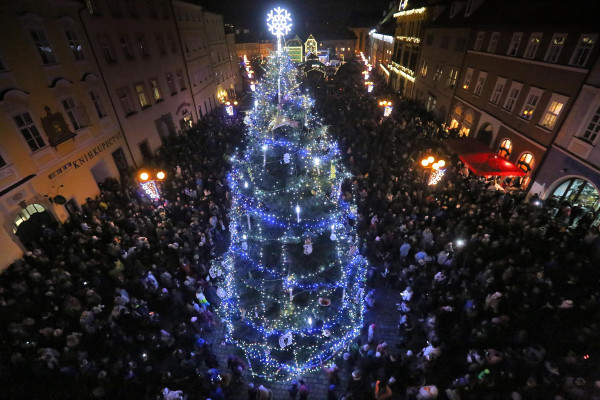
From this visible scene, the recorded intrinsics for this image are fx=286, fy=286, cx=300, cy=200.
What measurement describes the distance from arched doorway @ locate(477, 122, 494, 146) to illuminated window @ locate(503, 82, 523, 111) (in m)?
1.67

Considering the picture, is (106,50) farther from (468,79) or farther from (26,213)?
(468,79)

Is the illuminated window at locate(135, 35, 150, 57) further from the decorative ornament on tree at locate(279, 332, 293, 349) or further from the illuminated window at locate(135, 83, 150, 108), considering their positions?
the decorative ornament on tree at locate(279, 332, 293, 349)

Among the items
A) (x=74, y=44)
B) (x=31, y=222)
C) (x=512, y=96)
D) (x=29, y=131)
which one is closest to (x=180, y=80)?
(x=74, y=44)

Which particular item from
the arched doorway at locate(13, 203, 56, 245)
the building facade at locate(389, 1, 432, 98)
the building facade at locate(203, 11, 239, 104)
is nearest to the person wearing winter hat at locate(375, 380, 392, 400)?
the arched doorway at locate(13, 203, 56, 245)

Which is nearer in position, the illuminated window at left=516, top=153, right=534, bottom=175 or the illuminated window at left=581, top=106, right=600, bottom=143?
the illuminated window at left=581, top=106, right=600, bottom=143

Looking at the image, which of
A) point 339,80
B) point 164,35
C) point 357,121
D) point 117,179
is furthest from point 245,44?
point 117,179

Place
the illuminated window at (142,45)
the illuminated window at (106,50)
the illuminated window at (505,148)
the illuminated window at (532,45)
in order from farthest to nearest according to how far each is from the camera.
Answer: the illuminated window at (142,45)
the illuminated window at (505,148)
the illuminated window at (106,50)
the illuminated window at (532,45)

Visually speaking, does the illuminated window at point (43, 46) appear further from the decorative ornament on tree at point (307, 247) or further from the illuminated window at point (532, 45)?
the illuminated window at point (532, 45)

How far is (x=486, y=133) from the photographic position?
18.7 metres

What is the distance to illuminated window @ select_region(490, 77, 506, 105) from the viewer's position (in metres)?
17.1

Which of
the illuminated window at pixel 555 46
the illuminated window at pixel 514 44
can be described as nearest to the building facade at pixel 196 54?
the illuminated window at pixel 514 44

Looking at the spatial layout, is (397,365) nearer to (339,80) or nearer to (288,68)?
(288,68)

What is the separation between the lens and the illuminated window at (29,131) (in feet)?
36.0

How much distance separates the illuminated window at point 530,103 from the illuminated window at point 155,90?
22.9 m
